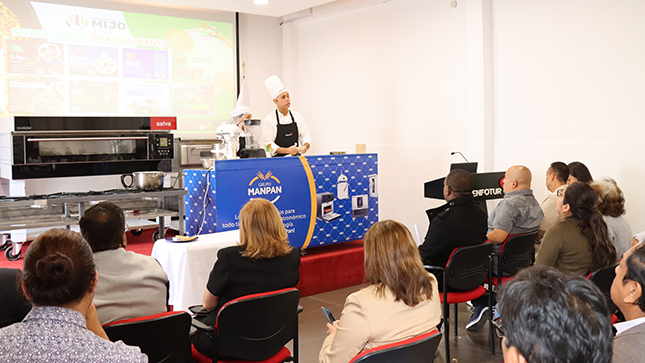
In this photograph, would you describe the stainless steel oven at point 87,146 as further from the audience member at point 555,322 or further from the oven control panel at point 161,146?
the audience member at point 555,322

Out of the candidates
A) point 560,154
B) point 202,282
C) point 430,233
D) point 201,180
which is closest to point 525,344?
point 430,233

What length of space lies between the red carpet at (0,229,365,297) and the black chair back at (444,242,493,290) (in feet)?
5.47

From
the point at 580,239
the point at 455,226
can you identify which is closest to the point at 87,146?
the point at 455,226

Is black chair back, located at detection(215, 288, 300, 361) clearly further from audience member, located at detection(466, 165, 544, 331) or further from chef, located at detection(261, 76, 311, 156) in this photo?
chef, located at detection(261, 76, 311, 156)

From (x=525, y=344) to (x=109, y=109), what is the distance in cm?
619

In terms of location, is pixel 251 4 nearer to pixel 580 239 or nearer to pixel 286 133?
pixel 286 133

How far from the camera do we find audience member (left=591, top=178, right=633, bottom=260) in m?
3.38

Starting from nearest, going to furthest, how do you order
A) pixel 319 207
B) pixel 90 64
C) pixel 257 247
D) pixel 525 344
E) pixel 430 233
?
pixel 525 344 < pixel 257 247 < pixel 430 233 < pixel 319 207 < pixel 90 64

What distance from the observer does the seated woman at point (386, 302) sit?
1971 mm

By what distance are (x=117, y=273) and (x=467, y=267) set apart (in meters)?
2.08

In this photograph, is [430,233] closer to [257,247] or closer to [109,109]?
[257,247]

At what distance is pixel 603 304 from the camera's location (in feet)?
3.51

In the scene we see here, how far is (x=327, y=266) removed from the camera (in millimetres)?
4859

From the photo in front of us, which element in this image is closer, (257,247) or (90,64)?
(257,247)
